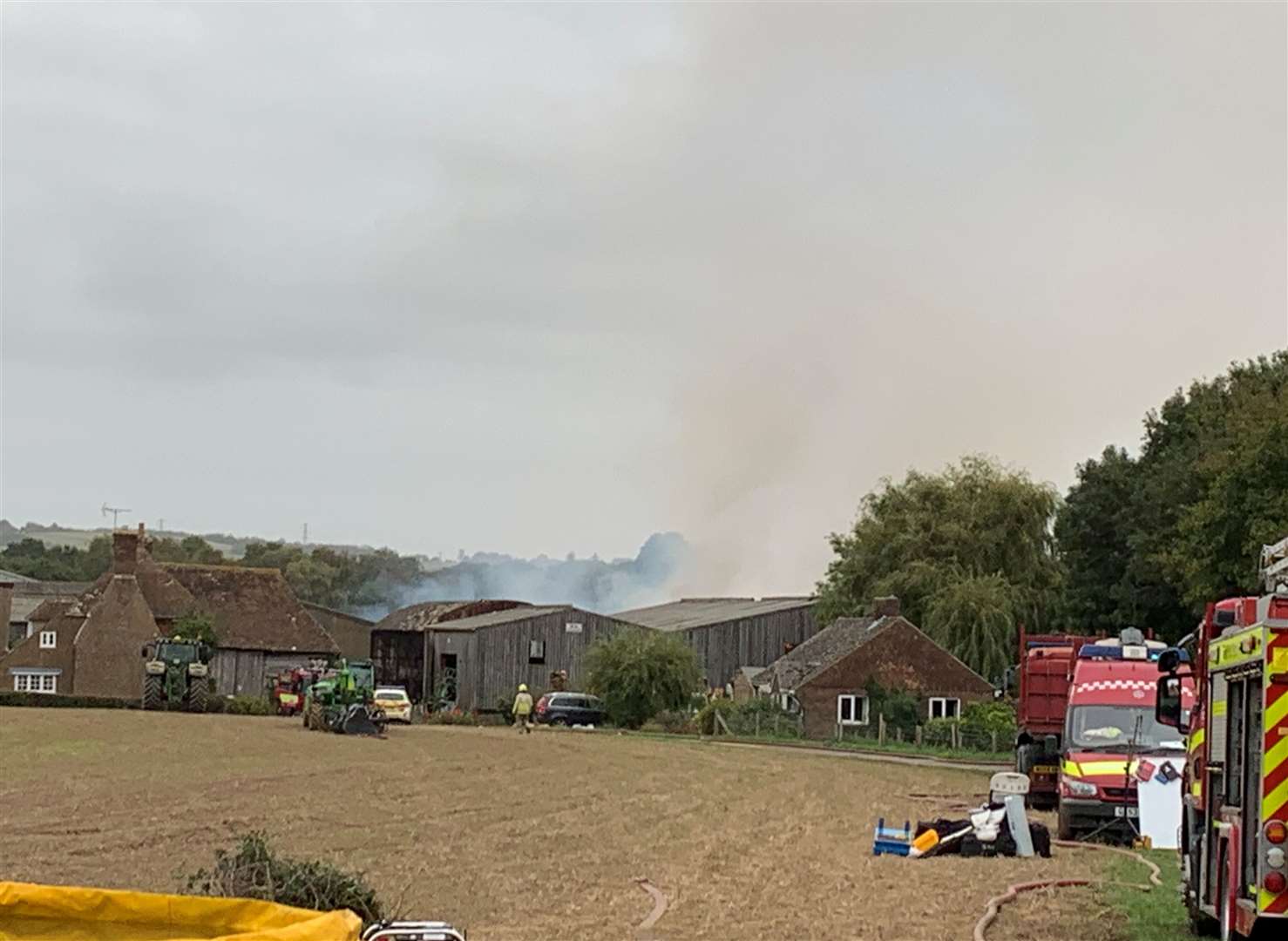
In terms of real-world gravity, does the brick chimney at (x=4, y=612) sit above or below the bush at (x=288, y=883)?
above

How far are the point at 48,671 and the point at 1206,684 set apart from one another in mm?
82809

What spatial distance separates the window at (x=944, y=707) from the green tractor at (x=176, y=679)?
27314 mm

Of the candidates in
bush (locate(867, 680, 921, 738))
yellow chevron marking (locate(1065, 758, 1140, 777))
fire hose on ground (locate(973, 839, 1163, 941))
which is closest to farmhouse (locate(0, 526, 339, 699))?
bush (locate(867, 680, 921, 738))

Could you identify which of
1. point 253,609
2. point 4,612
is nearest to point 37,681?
point 4,612

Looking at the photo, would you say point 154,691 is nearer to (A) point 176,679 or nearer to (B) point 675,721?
(A) point 176,679

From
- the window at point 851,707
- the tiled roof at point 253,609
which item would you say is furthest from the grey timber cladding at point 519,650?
the window at point 851,707

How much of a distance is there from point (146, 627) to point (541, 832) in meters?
69.4

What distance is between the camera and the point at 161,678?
2788 inches

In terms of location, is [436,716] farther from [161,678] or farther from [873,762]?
[873,762]

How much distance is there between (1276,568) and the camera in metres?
13.6

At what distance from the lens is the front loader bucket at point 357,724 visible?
55812 millimetres

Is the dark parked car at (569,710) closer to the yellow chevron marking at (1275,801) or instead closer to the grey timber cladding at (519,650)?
the grey timber cladding at (519,650)

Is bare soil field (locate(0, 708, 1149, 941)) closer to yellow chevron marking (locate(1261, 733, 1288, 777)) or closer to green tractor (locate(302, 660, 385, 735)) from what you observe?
yellow chevron marking (locate(1261, 733, 1288, 777))

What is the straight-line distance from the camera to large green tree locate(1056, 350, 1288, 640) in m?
52.2
